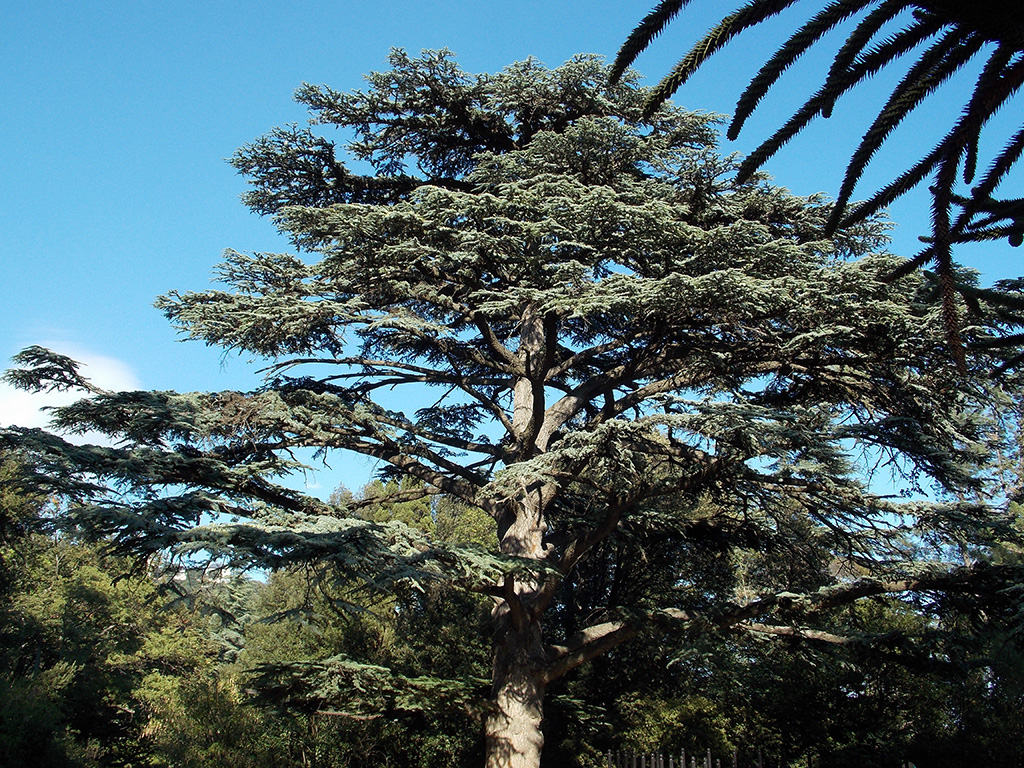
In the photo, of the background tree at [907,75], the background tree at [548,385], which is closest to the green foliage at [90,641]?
the background tree at [548,385]

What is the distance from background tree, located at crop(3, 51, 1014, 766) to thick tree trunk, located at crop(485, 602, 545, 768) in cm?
3

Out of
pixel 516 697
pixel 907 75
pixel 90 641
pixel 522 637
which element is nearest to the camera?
pixel 907 75

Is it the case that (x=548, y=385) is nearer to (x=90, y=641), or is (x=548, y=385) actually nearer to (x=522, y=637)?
(x=522, y=637)

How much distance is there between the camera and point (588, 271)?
1070 cm

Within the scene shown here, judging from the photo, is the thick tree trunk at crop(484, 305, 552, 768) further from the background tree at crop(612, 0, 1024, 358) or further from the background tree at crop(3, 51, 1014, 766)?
the background tree at crop(612, 0, 1024, 358)

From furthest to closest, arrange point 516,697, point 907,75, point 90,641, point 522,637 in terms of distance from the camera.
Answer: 1. point 90,641
2. point 522,637
3. point 516,697
4. point 907,75

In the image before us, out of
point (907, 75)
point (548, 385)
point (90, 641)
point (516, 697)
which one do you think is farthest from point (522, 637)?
point (90, 641)

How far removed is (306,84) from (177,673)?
2329cm

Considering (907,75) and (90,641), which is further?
(90,641)

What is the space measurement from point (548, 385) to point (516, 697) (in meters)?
5.61

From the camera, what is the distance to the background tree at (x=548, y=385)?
905 cm

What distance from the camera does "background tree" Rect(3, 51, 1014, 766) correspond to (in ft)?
29.7

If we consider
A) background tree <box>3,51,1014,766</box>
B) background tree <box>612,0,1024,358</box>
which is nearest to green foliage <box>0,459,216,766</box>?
background tree <box>3,51,1014,766</box>

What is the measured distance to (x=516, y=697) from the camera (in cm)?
1066
